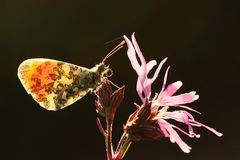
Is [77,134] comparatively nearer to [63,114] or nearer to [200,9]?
[63,114]

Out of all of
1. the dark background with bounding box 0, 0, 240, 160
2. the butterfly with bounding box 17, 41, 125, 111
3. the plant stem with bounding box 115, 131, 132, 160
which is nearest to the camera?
the plant stem with bounding box 115, 131, 132, 160

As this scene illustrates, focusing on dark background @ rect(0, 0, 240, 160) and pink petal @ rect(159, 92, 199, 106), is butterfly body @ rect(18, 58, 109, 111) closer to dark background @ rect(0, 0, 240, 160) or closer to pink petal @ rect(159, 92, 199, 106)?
pink petal @ rect(159, 92, 199, 106)

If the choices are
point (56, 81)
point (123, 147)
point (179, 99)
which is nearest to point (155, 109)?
point (179, 99)

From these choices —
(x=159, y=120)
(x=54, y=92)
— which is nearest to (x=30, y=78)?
(x=54, y=92)

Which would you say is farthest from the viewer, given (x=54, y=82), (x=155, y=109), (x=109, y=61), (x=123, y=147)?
(x=109, y=61)

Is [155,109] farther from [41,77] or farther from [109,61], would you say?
[109,61]

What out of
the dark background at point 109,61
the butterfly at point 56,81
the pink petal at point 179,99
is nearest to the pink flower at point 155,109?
the pink petal at point 179,99

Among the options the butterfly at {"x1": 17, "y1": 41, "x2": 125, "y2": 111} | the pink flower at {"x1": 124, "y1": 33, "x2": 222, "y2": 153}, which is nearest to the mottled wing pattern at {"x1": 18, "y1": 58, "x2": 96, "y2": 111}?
the butterfly at {"x1": 17, "y1": 41, "x2": 125, "y2": 111}

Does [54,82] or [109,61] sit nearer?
[54,82]
